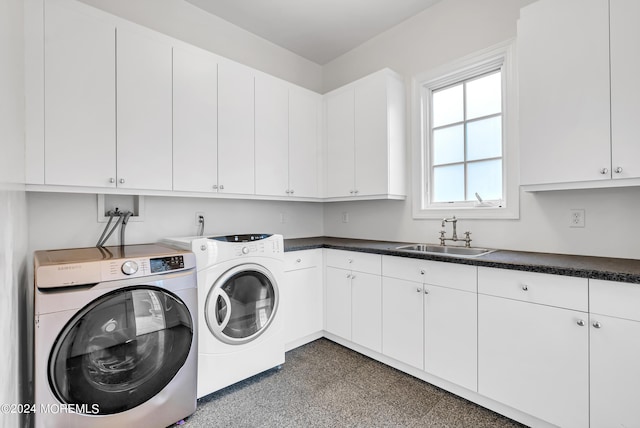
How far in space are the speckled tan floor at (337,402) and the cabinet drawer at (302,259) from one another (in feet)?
2.56

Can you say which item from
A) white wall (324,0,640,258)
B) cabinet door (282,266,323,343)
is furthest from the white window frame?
cabinet door (282,266,323,343)

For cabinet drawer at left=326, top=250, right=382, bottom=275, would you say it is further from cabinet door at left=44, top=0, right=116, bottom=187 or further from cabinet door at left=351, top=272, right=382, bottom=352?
cabinet door at left=44, top=0, right=116, bottom=187

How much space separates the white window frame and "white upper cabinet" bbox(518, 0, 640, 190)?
353 mm

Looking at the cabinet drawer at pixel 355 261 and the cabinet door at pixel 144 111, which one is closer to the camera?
the cabinet door at pixel 144 111

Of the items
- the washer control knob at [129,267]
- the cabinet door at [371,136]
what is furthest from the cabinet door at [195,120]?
the cabinet door at [371,136]

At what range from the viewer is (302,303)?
264 cm

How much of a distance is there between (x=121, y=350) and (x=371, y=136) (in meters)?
2.41

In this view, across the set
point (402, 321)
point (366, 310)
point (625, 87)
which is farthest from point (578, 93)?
point (366, 310)

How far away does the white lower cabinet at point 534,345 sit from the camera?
4.77 feet

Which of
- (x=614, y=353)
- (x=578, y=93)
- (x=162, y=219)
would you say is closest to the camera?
(x=614, y=353)

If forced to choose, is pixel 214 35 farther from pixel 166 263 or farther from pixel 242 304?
pixel 242 304

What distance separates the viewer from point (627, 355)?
1329 mm

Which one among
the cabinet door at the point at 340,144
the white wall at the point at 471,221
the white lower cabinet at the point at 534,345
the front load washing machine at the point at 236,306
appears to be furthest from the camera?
the cabinet door at the point at 340,144
